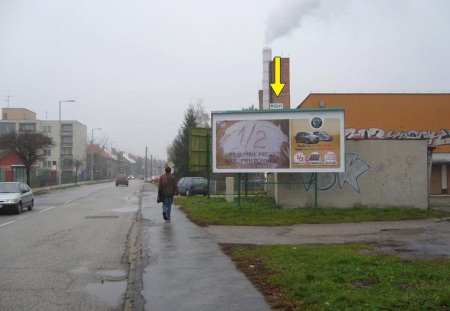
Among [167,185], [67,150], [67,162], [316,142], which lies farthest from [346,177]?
[67,150]

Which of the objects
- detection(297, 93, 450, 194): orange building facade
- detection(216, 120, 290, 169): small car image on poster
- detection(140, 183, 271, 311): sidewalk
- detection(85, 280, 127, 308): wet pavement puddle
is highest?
detection(297, 93, 450, 194): orange building facade

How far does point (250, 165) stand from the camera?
17.3 metres

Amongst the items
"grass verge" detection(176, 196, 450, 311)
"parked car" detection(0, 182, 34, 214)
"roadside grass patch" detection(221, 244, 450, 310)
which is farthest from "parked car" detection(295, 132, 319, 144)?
"parked car" detection(0, 182, 34, 214)

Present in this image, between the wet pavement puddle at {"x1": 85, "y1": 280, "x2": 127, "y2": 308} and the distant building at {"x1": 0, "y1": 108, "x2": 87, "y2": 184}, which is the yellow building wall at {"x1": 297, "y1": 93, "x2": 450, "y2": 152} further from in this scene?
the distant building at {"x1": 0, "y1": 108, "x2": 87, "y2": 184}

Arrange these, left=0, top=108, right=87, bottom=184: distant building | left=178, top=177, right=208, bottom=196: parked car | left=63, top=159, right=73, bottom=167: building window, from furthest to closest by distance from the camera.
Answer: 1. left=0, top=108, right=87, bottom=184: distant building
2. left=63, top=159, right=73, bottom=167: building window
3. left=178, top=177, right=208, bottom=196: parked car

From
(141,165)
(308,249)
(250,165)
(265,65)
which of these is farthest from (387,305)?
(141,165)

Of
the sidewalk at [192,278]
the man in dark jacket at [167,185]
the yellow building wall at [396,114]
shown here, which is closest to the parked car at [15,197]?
the man in dark jacket at [167,185]

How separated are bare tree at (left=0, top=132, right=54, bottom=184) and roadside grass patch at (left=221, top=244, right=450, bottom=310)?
113 ft

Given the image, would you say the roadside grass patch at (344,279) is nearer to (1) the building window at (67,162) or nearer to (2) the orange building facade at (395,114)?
(2) the orange building facade at (395,114)

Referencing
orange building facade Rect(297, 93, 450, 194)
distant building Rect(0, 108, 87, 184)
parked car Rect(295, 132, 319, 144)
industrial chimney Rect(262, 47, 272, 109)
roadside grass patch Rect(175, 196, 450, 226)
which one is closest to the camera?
roadside grass patch Rect(175, 196, 450, 226)

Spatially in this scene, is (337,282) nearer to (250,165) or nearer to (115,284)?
(115,284)

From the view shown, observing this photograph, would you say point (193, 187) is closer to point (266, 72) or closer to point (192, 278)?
point (266, 72)

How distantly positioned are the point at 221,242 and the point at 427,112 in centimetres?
2531

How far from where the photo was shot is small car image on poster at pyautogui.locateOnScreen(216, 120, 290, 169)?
17.2m
